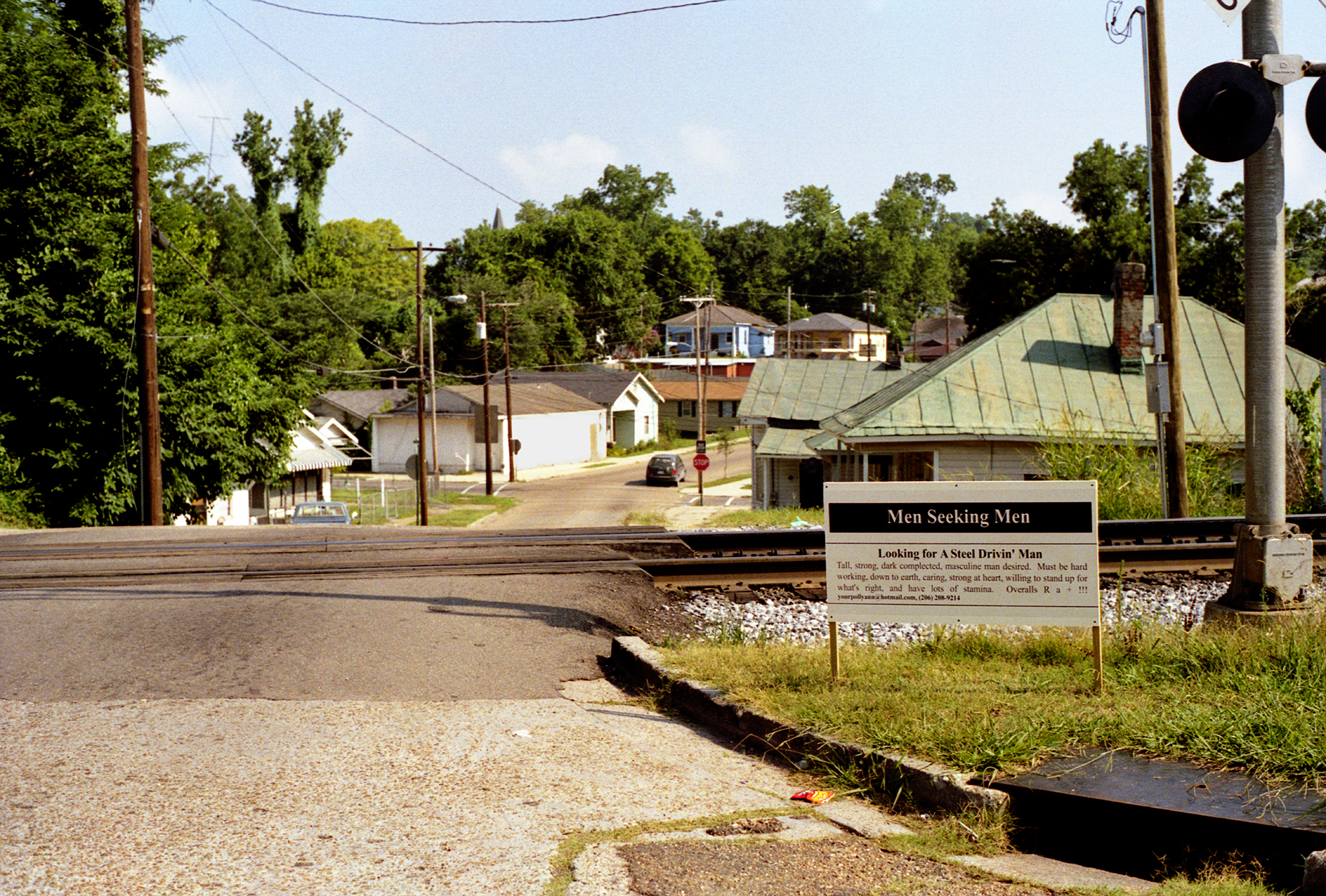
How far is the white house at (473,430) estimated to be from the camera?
209ft

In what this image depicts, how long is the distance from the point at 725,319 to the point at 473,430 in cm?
5381

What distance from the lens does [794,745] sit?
19.7 ft

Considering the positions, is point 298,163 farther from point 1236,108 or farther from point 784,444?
point 1236,108

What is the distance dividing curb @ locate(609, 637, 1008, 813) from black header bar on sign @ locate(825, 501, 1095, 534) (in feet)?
4.15

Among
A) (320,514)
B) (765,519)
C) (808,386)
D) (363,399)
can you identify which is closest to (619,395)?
(363,399)

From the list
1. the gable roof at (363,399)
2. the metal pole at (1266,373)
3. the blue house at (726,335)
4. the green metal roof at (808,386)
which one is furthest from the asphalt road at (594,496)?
the blue house at (726,335)

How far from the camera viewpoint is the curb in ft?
16.5

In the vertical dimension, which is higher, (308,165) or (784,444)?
(308,165)

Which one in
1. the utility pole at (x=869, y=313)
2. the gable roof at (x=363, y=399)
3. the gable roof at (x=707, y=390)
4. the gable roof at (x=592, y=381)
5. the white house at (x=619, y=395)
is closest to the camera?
the gable roof at (x=363, y=399)

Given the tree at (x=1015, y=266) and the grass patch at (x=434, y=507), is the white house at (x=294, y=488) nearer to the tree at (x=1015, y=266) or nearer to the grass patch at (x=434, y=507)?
the grass patch at (x=434, y=507)

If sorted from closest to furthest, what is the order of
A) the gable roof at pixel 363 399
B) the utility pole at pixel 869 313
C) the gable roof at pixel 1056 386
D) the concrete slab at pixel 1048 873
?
the concrete slab at pixel 1048 873 → the gable roof at pixel 1056 386 → the gable roof at pixel 363 399 → the utility pole at pixel 869 313

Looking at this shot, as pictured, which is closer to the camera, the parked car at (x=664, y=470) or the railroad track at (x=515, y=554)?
the railroad track at (x=515, y=554)

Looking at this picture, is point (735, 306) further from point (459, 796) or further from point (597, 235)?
point (459, 796)

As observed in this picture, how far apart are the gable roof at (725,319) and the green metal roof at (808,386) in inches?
2781
